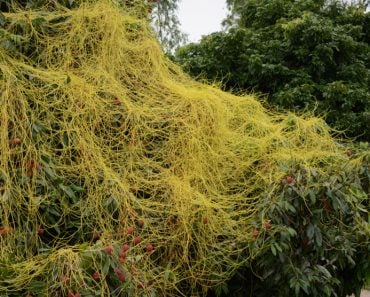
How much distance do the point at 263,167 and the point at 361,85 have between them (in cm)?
347

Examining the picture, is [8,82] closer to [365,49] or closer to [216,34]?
[216,34]

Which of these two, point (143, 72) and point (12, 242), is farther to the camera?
point (143, 72)

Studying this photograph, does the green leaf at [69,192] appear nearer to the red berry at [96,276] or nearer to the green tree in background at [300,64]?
the red berry at [96,276]

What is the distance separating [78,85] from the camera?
3.65 metres

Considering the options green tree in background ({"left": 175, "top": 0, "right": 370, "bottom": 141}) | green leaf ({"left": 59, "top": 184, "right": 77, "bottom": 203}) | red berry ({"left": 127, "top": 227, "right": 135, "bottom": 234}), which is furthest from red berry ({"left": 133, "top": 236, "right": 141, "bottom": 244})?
green tree in background ({"left": 175, "top": 0, "right": 370, "bottom": 141})

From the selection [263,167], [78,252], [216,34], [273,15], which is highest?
[273,15]

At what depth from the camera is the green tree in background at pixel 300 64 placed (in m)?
6.54

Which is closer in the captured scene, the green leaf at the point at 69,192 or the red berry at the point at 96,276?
the red berry at the point at 96,276

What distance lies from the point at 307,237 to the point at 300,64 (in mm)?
4008

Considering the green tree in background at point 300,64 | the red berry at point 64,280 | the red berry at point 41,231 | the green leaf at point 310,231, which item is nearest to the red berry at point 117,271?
the red berry at point 64,280

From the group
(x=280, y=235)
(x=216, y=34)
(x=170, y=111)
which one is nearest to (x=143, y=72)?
(x=170, y=111)

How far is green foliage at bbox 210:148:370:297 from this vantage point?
3301mm

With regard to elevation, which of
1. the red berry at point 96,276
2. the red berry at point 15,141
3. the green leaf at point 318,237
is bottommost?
the red berry at point 96,276

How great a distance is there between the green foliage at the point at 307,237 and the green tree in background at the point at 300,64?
2732 millimetres
